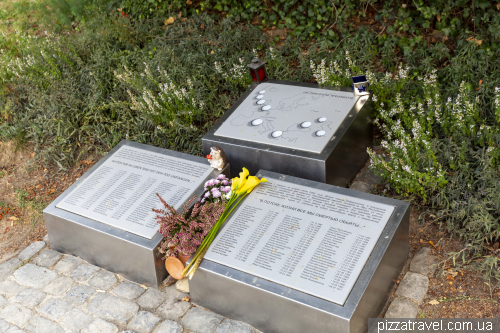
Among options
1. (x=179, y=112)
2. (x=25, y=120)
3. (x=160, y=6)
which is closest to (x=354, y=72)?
(x=179, y=112)

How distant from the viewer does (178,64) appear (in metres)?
5.59

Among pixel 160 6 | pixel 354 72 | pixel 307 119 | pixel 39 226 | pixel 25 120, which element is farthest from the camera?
pixel 160 6

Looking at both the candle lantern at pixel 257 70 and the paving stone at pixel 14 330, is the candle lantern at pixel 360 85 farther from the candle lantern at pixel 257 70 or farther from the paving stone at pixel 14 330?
the paving stone at pixel 14 330

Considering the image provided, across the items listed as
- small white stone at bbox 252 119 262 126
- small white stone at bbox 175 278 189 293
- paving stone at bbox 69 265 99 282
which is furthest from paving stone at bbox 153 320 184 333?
small white stone at bbox 252 119 262 126

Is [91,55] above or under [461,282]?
above

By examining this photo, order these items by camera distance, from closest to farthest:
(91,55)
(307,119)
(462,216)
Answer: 1. (462,216)
2. (307,119)
3. (91,55)

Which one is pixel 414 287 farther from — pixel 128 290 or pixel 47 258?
pixel 47 258

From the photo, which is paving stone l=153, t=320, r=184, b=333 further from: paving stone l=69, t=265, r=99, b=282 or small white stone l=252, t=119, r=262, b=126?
small white stone l=252, t=119, r=262, b=126

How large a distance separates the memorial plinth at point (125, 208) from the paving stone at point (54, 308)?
42 cm

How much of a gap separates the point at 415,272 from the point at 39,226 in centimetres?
343

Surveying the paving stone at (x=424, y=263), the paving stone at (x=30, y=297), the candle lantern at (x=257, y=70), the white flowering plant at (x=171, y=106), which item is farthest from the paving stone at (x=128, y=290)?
the candle lantern at (x=257, y=70)

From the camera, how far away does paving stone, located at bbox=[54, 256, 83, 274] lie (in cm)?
367

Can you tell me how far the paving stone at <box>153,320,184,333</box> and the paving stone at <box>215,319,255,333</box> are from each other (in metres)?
0.27

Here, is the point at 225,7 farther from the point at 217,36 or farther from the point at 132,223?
the point at 132,223
